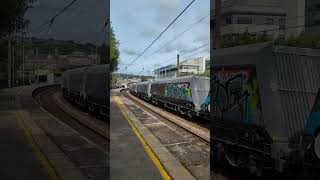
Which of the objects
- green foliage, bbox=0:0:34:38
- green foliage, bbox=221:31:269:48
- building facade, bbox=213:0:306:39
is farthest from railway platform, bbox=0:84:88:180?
green foliage, bbox=221:31:269:48

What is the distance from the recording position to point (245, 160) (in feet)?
27.3

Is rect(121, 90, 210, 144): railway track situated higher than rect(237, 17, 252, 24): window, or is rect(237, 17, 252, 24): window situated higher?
rect(237, 17, 252, 24): window

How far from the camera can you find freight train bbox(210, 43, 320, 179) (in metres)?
7.30

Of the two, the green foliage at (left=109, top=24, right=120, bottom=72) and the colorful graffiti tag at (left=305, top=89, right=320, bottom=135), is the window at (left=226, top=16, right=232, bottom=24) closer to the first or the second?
the colorful graffiti tag at (left=305, top=89, right=320, bottom=135)

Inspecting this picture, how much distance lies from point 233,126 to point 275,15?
2488 millimetres

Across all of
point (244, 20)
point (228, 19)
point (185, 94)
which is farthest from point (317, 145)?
point (185, 94)

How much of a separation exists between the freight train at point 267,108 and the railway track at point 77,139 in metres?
3.54

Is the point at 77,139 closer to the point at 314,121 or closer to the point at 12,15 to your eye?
the point at 12,15

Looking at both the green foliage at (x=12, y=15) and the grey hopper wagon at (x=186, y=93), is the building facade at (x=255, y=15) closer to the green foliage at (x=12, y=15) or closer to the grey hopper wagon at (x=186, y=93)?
the green foliage at (x=12, y=15)

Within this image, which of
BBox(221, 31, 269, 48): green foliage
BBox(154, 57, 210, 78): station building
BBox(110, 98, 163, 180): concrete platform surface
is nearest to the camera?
BBox(110, 98, 163, 180): concrete platform surface

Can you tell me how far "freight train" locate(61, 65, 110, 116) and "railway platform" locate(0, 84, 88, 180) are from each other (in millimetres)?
324

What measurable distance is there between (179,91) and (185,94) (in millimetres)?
1420

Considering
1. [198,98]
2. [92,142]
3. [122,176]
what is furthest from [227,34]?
[198,98]

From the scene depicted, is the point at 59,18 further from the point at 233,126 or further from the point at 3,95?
the point at 233,126
